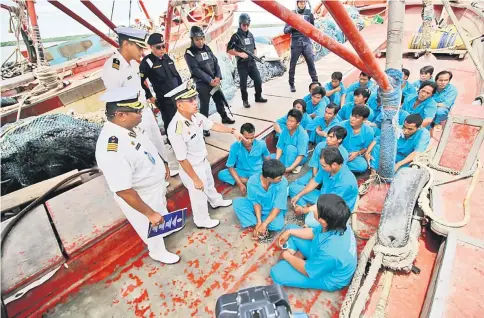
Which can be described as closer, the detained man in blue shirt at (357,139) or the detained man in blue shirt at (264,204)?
the detained man in blue shirt at (264,204)

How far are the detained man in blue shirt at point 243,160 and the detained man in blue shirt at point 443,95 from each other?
283 cm

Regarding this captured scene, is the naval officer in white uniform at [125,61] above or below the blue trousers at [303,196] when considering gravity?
above

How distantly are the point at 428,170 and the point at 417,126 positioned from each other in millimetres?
1343

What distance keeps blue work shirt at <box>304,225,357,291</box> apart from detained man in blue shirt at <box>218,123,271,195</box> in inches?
60.2

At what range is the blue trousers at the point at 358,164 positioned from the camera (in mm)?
3699

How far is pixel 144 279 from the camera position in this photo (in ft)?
8.57

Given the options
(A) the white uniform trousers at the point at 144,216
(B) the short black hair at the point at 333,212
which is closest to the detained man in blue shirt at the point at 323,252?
(B) the short black hair at the point at 333,212

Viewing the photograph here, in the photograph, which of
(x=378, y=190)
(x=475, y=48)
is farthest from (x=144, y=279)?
(x=475, y=48)

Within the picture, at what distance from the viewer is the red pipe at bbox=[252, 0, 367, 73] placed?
152cm

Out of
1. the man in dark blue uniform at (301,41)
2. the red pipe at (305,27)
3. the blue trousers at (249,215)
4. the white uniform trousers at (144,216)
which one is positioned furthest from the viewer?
the man in dark blue uniform at (301,41)

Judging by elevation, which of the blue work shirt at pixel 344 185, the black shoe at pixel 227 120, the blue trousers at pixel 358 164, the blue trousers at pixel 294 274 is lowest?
the blue trousers at pixel 294 274

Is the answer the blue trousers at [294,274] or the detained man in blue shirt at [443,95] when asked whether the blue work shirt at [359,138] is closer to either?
the detained man in blue shirt at [443,95]

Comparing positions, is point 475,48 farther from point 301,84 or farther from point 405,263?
point 405,263

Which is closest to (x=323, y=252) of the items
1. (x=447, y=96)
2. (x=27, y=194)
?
(x=27, y=194)
